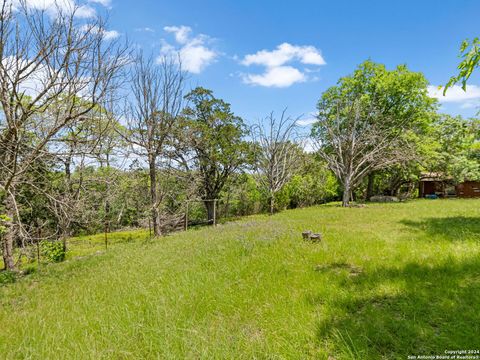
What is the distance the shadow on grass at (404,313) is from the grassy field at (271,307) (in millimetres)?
13

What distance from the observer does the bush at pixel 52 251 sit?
10549 mm

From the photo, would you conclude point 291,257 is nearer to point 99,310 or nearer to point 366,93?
point 99,310

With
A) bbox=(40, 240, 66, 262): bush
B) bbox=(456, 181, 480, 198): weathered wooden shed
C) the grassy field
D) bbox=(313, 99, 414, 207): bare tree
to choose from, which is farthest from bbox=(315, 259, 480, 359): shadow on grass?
bbox=(456, 181, 480, 198): weathered wooden shed

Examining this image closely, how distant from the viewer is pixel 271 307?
345 cm

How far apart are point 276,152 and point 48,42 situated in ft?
49.0

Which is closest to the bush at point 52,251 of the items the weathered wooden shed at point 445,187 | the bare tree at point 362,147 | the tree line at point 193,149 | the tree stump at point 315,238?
the tree line at point 193,149

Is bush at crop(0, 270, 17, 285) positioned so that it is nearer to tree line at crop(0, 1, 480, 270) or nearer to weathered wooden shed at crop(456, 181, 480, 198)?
tree line at crop(0, 1, 480, 270)

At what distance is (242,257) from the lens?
223 inches

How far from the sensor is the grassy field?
266cm

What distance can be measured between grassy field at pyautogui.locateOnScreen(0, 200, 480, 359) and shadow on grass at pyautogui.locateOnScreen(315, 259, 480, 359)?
0.01 meters

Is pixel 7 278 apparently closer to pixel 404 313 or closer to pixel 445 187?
pixel 404 313

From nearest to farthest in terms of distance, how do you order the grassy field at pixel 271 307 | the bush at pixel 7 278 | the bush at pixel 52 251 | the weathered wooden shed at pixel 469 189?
the grassy field at pixel 271 307 < the bush at pixel 7 278 < the bush at pixel 52 251 < the weathered wooden shed at pixel 469 189

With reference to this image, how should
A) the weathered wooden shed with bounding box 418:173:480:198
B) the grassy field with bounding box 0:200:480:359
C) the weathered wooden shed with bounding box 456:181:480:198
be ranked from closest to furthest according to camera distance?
the grassy field with bounding box 0:200:480:359 < the weathered wooden shed with bounding box 456:181:480:198 < the weathered wooden shed with bounding box 418:173:480:198

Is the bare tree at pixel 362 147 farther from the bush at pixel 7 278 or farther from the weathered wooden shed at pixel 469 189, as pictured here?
the bush at pixel 7 278
